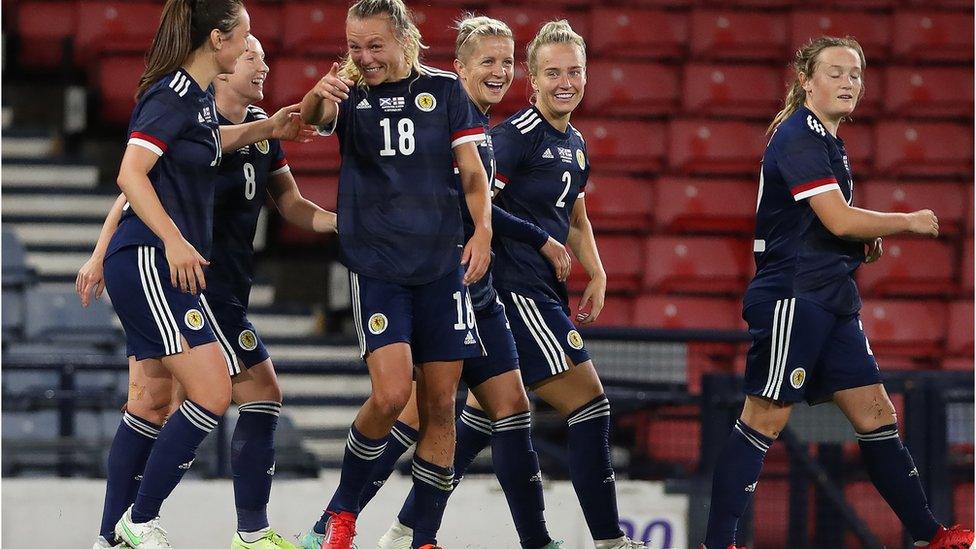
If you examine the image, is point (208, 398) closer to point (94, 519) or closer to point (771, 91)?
point (94, 519)

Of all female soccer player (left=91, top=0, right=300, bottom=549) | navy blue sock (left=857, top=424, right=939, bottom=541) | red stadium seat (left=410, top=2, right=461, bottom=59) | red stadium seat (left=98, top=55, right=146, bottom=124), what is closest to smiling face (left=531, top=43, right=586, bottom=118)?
female soccer player (left=91, top=0, right=300, bottom=549)

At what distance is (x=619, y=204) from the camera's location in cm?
783

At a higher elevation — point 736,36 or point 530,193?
point 736,36

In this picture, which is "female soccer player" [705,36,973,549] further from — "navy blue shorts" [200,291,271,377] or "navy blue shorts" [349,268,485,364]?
"navy blue shorts" [200,291,271,377]

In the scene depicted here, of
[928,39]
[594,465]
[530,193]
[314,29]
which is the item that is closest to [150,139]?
[530,193]

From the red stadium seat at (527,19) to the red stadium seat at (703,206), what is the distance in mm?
1095

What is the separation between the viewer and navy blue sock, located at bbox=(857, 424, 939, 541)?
398 centimetres

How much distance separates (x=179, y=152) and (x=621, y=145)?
4.67 meters

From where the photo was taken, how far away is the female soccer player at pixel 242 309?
3.89 meters

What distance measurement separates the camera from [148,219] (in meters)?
3.43

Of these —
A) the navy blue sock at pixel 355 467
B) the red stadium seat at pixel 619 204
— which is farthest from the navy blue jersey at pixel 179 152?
the red stadium seat at pixel 619 204

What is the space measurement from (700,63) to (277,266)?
2750 mm

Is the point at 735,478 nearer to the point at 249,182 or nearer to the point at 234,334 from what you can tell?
the point at 234,334

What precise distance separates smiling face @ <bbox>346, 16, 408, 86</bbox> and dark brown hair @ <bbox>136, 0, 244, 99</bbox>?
322mm
